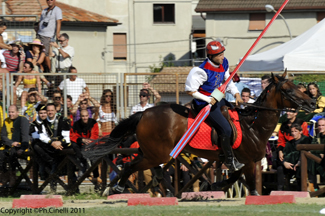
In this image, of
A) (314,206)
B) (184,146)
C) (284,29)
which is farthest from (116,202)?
(284,29)

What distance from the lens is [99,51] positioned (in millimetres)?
35812

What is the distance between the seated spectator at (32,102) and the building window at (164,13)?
31.9 m

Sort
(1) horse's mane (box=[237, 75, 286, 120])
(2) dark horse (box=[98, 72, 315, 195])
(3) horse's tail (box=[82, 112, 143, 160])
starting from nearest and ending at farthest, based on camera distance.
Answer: (2) dark horse (box=[98, 72, 315, 195])
(1) horse's mane (box=[237, 75, 286, 120])
(3) horse's tail (box=[82, 112, 143, 160])

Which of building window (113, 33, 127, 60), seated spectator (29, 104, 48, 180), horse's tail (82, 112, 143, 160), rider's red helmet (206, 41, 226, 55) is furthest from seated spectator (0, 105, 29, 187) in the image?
building window (113, 33, 127, 60)

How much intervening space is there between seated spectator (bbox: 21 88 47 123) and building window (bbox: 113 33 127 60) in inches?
1194

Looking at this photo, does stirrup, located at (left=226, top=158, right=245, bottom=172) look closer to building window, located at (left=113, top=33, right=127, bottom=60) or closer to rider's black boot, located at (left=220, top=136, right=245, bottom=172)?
rider's black boot, located at (left=220, top=136, right=245, bottom=172)

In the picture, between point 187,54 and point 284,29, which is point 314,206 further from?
point 187,54

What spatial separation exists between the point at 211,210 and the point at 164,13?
1476 inches

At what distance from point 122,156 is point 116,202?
2.43 metres

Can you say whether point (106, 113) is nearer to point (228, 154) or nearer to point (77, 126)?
point (77, 126)

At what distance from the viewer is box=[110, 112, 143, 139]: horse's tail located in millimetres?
9539

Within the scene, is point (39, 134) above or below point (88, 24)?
below

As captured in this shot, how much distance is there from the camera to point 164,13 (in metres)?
44.3

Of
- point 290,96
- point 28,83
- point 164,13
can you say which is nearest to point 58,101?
point 28,83
